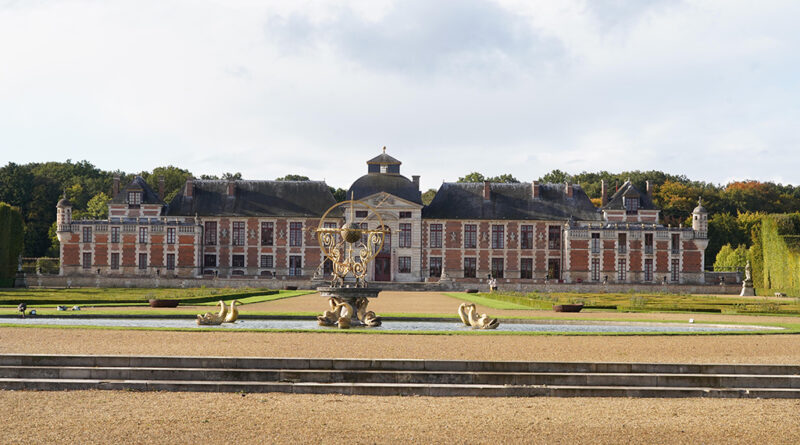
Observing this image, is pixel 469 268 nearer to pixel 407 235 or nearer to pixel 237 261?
pixel 407 235

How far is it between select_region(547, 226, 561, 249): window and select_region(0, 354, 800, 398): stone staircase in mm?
46632

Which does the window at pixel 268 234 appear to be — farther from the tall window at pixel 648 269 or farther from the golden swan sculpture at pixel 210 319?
the golden swan sculpture at pixel 210 319

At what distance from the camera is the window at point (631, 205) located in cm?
5916

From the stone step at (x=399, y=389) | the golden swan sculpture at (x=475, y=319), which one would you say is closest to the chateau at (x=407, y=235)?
the golden swan sculpture at (x=475, y=319)

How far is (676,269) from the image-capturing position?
5672 cm

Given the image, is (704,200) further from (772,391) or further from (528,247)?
(772,391)

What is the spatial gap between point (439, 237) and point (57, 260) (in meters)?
28.7

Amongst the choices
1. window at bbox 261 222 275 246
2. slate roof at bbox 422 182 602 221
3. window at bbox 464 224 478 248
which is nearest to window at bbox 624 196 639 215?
slate roof at bbox 422 182 602 221

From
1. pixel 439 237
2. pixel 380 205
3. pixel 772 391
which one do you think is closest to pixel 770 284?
pixel 439 237

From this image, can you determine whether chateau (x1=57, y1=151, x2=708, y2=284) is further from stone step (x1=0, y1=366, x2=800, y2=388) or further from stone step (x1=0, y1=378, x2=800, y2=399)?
stone step (x1=0, y1=378, x2=800, y2=399)

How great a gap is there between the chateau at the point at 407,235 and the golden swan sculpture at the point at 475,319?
37.0 meters

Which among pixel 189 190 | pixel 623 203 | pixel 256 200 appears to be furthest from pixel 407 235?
pixel 189 190

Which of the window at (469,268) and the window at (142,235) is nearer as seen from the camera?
the window at (142,235)

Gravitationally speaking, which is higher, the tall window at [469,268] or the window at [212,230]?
the window at [212,230]
